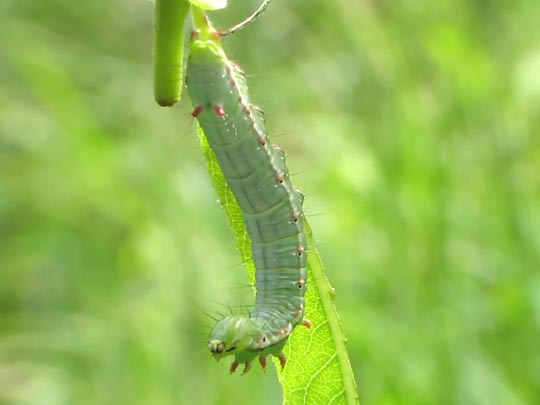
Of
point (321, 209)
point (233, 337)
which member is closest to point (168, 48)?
point (233, 337)

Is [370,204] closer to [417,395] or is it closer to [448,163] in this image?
[448,163]

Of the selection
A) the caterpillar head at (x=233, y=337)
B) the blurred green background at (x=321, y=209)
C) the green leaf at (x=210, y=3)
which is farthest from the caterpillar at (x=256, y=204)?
the blurred green background at (x=321, y=209)

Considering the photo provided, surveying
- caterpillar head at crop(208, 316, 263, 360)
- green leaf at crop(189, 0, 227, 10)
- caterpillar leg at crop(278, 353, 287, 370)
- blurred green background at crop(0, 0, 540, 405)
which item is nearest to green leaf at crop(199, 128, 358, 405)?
caterpillar leg at crop(278, 353, 287, 370)

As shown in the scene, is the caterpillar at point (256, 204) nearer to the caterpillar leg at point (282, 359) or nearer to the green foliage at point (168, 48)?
the caterpillar leg at point (282, 359)

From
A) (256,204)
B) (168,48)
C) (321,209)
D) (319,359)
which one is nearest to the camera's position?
(168,48)

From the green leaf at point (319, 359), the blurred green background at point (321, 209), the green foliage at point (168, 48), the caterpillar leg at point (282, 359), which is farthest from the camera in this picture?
the blurred green background at point (321, 209)

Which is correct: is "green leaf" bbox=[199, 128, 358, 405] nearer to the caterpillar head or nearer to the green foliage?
the caterpillar head

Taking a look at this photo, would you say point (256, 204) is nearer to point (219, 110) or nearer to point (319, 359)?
point (219, 110)
